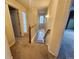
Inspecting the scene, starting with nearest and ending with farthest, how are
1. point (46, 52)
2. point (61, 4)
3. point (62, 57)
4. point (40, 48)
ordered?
point (61, 4) < point (62, 57) < point (46, 52) < point (40, 48)

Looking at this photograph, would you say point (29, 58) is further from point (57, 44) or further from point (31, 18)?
point (31, 18)

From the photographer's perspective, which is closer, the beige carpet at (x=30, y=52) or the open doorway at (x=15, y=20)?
the beige carpet at (x=30, y=52)

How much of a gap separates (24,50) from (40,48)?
0.51 metres

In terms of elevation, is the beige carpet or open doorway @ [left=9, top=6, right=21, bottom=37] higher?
open doorway @ [left=9, top=6, right=21, bottom=37]

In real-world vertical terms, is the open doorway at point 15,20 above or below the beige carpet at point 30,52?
above

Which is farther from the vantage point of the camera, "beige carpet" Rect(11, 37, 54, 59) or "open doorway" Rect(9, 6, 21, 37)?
"open doorway" Rect(9, 6, 21, 37)

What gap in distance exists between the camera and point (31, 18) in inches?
296

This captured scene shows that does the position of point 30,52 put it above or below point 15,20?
below

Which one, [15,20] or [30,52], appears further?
[15,20]
